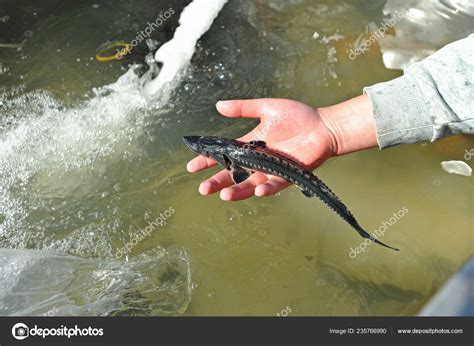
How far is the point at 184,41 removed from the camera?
4680 millimetres

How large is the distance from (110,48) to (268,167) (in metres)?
2.22

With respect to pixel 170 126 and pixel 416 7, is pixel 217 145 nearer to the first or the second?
pixel 170 126

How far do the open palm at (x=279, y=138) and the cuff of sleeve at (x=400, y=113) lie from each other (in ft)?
1.13

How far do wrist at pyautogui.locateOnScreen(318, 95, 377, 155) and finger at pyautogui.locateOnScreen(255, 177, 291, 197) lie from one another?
1.36 feet

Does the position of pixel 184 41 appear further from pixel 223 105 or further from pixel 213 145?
pixel 213 145

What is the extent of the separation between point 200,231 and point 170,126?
0.92 metres

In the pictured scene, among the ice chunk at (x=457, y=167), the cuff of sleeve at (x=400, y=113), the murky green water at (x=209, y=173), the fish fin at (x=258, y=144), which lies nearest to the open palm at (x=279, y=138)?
the fish fin at (x=258, y=144)

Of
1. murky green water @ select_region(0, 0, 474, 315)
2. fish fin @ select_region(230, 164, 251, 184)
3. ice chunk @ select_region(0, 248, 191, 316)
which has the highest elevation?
fish fin @ select_region(230, 164, 251, 184)

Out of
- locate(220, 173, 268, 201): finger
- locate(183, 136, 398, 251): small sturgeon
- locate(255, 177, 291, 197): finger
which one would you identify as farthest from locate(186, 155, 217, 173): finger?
locate(255, 177, 291, 197): finger

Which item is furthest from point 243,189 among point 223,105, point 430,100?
point 430,100

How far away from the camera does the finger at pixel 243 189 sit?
322 cm

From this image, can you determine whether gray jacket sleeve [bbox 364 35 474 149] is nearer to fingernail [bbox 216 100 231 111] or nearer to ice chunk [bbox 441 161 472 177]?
fingernail [bbox 216 100 231 111]

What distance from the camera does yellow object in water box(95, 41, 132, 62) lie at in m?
4.62

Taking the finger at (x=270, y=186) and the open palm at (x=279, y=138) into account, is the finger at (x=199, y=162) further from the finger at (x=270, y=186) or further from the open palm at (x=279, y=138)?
the finger at (x=270, y=186)
